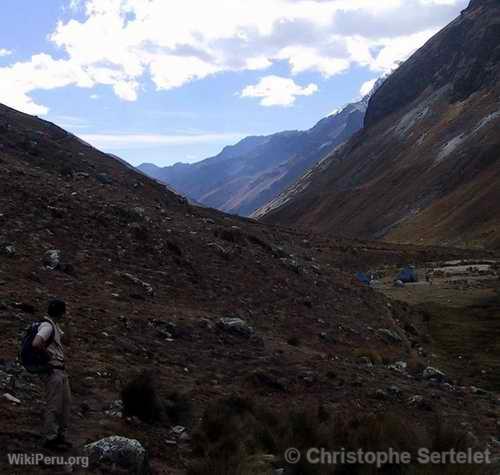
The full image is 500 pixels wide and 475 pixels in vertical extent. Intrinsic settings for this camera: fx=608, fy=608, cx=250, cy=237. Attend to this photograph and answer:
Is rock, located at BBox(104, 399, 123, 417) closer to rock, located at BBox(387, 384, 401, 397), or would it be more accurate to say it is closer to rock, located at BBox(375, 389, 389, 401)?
rock, located at BBox(375, 389, 389, 401)

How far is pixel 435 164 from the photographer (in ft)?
444

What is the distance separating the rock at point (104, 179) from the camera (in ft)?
122

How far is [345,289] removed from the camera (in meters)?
30.3

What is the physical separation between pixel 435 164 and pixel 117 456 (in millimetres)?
135018

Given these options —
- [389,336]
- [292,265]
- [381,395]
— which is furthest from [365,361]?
[292,265]

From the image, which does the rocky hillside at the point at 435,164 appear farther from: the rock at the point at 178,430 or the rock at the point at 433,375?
the rock at the point at 178,430

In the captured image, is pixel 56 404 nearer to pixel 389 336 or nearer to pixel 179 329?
pixel 179 329

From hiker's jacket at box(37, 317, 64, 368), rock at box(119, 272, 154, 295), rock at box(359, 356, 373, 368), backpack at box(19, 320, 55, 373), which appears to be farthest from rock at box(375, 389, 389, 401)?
backpack at box(19, 320, 55, 373)

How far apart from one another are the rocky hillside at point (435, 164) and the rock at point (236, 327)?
73.6m

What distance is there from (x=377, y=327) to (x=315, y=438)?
15906 millimetres

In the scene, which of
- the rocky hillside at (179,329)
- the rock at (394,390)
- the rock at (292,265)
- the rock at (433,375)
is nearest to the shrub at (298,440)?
the rocky hillside at (179,329)

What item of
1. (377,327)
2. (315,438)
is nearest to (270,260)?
(377,327)

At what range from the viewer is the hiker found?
915cm

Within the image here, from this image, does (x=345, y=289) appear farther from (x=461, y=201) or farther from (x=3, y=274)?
(x=461, y=201)
